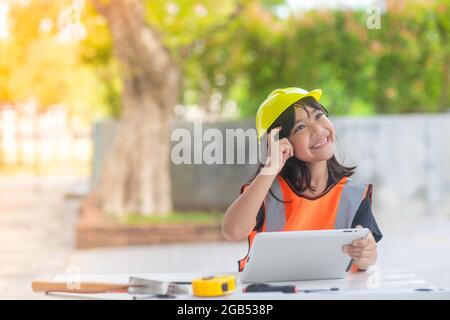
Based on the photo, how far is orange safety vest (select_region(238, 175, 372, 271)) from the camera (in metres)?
2.70

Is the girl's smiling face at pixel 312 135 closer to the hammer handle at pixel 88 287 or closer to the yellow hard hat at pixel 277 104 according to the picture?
the yellow hard hat at pixel 277 104

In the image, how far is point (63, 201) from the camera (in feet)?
40.8

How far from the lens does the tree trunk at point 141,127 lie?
27.5ft

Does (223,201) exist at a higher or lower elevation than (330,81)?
lower

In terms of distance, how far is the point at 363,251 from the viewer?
249 cm

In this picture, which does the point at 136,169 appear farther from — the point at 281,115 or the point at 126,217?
the point at 281,115

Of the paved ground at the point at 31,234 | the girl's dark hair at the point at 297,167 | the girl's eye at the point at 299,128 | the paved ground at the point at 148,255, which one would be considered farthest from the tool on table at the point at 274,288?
the paved ground at the point at 148,255

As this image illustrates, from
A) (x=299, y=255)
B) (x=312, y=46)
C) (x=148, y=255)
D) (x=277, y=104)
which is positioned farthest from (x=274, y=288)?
(x=312, y=46)

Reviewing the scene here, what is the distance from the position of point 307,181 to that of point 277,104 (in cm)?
25

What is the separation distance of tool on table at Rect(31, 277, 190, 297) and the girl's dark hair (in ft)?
1.60

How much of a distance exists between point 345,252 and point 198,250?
198 inches

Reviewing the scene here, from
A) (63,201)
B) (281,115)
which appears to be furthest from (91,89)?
(281,115)

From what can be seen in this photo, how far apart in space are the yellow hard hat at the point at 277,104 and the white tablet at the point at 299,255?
47 centimetres

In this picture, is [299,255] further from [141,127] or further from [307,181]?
[141,127]
